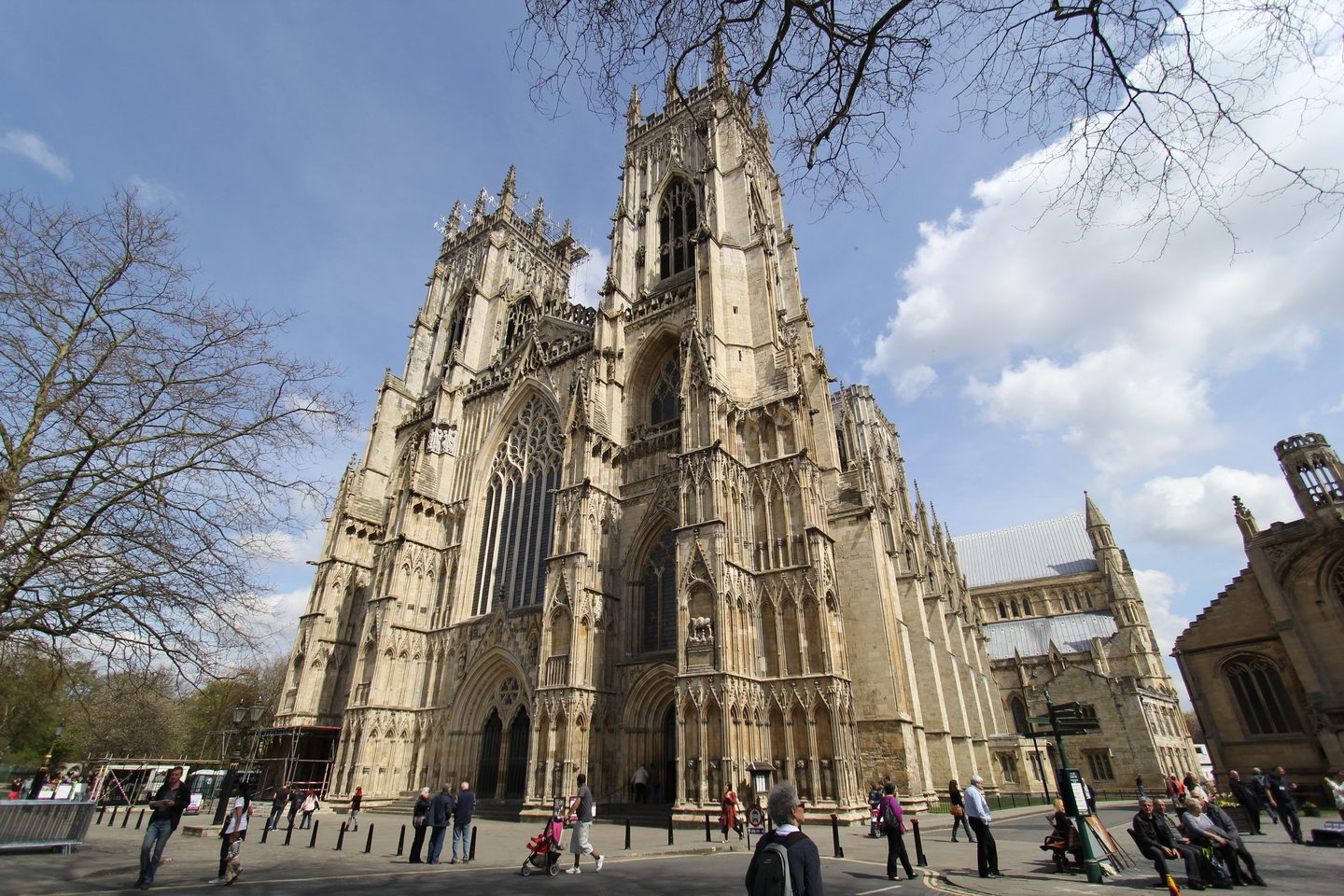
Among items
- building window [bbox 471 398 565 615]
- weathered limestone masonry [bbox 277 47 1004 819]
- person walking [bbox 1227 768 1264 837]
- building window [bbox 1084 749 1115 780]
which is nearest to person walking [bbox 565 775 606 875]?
weathered limestone masonry [bbox 277 47 1004 819]

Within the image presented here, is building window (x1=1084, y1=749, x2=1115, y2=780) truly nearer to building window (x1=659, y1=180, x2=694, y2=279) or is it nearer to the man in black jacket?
the man in black jacket

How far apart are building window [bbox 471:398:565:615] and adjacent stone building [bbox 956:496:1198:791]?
1852cm

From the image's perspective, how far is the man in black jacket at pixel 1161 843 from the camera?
7.46 metres

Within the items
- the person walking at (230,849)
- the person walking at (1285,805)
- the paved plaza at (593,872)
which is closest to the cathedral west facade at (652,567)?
the paved plaza at (593,872)

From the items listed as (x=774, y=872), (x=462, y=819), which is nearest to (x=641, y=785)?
(x=462, y=819)

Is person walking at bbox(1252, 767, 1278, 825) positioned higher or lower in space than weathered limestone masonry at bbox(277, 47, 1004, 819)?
lower

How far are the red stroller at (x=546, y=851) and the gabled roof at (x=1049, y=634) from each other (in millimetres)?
Result: 42059

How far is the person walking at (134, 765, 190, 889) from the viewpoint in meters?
7.39

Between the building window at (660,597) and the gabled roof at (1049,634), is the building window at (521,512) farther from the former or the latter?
the gabled roof at (1049,634)

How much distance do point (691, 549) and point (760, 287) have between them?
11885mm

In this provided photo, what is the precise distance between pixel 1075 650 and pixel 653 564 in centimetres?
3702

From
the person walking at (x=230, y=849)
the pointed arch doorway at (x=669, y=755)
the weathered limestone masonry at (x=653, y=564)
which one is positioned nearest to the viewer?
the person walking at (x=230, y=849)

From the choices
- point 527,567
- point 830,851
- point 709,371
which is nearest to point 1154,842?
point 830,851

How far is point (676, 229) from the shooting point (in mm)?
31422
